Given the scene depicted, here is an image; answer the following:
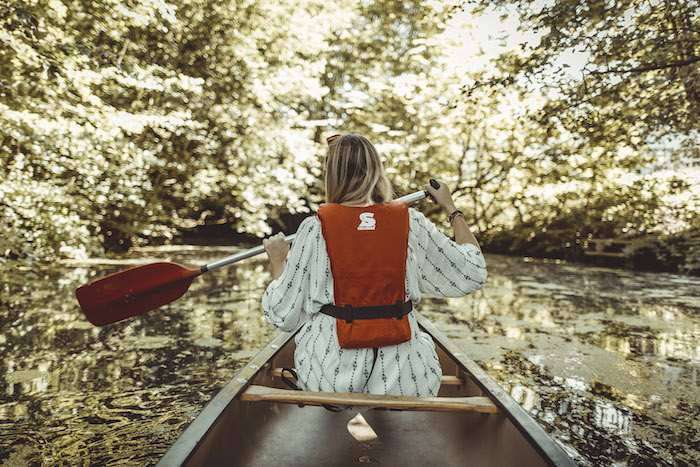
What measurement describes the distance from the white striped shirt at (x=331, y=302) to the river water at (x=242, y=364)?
3.11 ft

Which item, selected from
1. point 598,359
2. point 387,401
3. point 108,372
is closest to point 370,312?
point 387,401

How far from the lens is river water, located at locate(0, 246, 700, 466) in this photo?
205cm

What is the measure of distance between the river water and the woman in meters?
0.97

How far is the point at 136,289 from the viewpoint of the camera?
2.18 meters

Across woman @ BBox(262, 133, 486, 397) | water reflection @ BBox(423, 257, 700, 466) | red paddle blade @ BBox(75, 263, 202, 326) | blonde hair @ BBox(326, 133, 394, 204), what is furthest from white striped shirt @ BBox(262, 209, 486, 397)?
water reflection @ BBox(423, 257, 700, 466)

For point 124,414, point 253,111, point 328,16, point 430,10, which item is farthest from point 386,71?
point 124,414

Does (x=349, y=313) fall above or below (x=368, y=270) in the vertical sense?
below

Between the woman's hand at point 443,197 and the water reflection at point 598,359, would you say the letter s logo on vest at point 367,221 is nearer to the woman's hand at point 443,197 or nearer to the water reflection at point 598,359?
the woman's hand at point 443,197

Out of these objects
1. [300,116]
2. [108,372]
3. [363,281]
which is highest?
[300,116]

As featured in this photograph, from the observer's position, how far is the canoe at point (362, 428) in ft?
4.24

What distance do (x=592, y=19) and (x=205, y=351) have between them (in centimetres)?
392

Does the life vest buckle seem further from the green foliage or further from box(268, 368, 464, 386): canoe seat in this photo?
box(268, 368, 464, 386): canoe seat

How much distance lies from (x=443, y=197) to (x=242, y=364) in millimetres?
2021

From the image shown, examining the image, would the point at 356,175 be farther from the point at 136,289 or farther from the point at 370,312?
the point at 136,289
